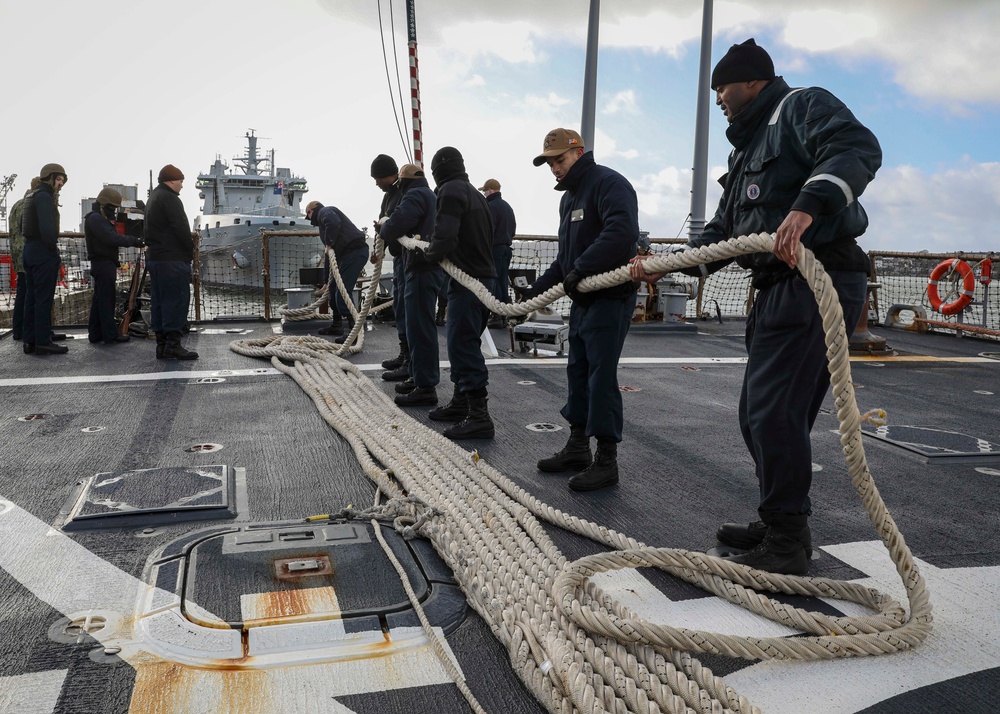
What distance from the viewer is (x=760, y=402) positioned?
237 cm

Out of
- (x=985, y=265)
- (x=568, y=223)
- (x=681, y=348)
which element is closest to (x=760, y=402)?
(x=568, y=223)

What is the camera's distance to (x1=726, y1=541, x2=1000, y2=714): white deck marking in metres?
1.70

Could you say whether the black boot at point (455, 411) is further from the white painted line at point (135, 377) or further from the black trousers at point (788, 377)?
the black trousers at point (788, 377)

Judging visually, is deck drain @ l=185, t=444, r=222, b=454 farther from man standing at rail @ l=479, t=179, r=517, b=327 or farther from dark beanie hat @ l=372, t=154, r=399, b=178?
man standing at rail @ l=479, t=179, r=517, b=327

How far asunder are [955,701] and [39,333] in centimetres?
737

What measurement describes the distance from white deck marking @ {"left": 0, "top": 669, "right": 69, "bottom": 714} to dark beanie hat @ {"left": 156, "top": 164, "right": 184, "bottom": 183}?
5488 mm

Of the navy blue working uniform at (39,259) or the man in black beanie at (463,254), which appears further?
the navy blue working uniform at (39,259)

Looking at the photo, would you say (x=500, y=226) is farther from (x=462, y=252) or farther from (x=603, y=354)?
(x=603, y=354)

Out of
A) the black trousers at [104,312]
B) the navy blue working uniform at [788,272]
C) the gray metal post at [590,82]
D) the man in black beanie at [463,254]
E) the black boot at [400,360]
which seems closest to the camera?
the navy blue working uniform at [788,272]

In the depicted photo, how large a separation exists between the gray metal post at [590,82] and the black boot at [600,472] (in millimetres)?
7777

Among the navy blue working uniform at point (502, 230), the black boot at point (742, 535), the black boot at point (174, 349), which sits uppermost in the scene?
the navy blue working uniform at point (502, 230)

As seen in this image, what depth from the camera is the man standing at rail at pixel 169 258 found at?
639 cm

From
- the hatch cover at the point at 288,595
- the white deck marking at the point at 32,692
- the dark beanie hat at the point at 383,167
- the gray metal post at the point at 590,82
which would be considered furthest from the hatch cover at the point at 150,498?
the gray metal post at the point at 590,82

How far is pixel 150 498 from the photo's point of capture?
287 centimetres
